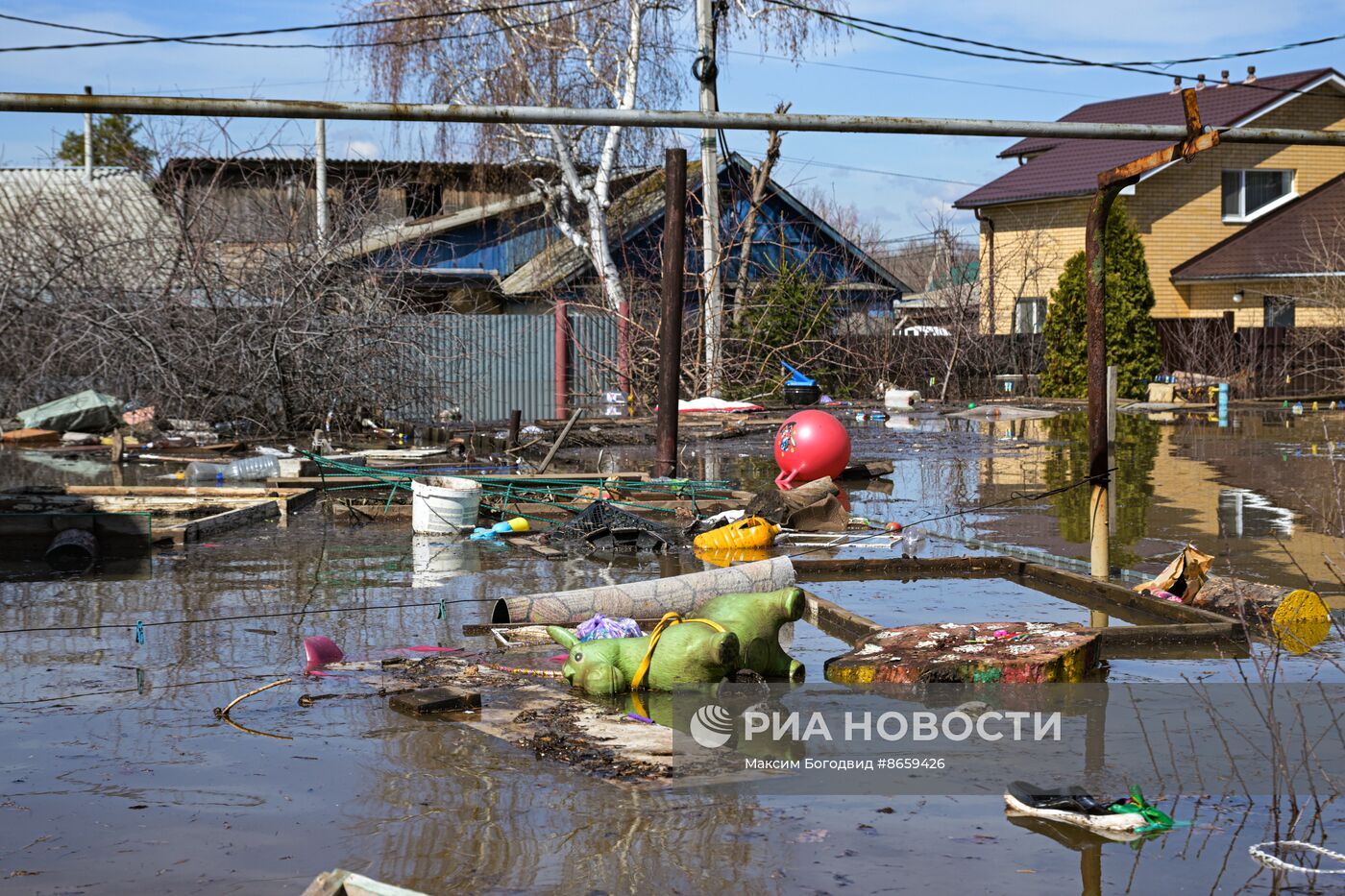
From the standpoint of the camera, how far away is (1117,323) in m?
31.3

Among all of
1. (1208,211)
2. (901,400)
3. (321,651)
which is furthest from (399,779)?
(1208,211)

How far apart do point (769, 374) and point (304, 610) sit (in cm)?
1972

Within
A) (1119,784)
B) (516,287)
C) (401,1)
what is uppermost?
(401,1)

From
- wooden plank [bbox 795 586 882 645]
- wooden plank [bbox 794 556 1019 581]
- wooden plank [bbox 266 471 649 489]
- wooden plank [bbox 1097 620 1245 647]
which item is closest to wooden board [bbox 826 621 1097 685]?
wooden plank [bbox 1097 620 1245 647]

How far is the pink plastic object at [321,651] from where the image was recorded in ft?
22.0

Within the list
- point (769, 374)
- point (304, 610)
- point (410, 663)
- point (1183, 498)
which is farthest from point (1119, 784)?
point (769, 374)

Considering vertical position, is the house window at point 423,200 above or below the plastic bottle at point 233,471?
above

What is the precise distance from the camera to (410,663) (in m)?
6.80

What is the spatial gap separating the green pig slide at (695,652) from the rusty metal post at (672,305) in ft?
25.4

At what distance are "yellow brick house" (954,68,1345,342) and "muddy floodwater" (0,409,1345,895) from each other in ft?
88.1

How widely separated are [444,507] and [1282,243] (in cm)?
2955

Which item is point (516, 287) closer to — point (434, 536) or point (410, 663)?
point (434, 536)

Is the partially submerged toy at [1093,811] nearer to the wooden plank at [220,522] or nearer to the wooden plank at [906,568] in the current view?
the wooden plank at [906,568]

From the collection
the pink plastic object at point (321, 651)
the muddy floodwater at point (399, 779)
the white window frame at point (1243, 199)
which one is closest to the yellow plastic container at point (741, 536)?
the muddy floodwater at point (399, 779)
